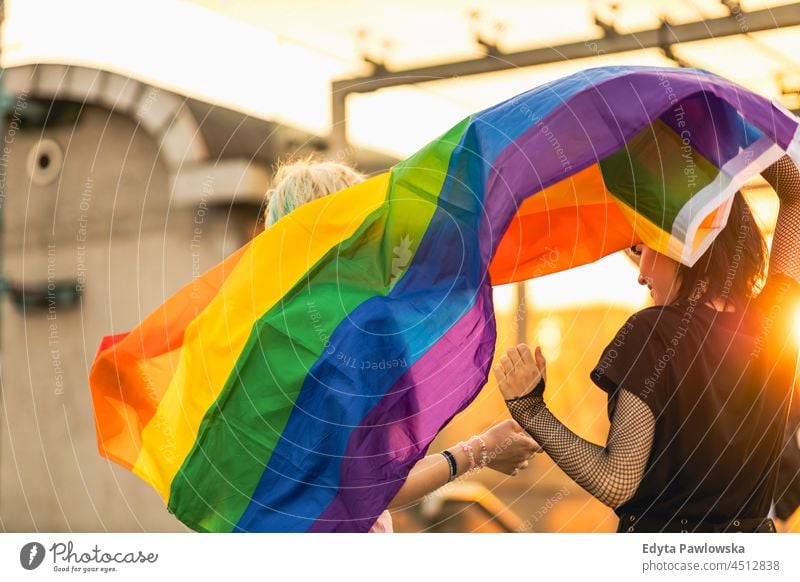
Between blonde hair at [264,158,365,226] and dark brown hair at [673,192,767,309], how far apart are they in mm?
556

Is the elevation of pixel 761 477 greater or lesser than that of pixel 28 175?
lesser

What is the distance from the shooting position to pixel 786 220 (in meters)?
1.49

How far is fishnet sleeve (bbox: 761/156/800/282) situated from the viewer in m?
1.48

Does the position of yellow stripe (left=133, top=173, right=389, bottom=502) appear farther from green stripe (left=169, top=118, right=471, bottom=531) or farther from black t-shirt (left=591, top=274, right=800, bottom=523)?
black t-shirt (left=591, top=274, right=800, bottom=523)

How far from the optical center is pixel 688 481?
1.35m

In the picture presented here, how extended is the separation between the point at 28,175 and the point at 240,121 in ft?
2.21

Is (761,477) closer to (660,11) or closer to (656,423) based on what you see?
(656,423)
